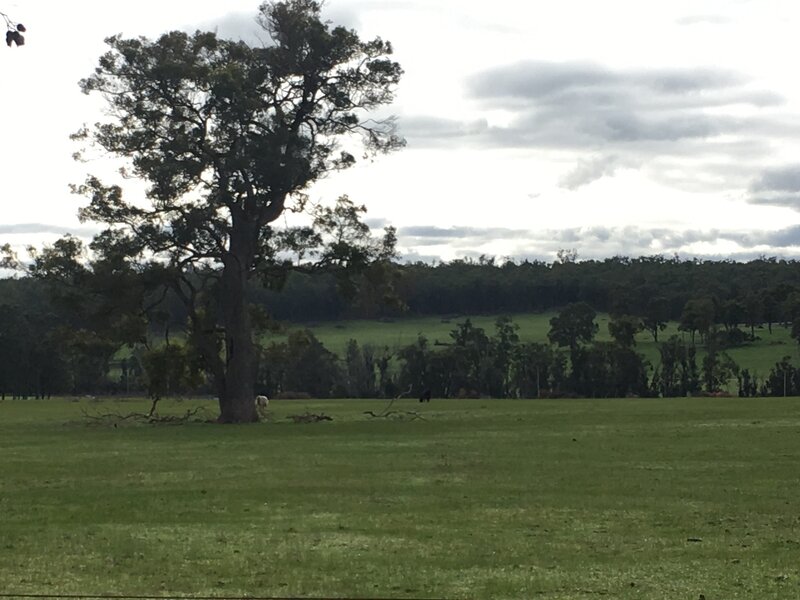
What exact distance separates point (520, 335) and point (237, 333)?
98.8 m

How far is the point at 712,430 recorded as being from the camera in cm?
3928

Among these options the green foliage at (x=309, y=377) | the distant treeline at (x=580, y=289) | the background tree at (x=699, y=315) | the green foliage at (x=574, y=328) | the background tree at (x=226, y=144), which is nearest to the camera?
the background tree at (x=226, y=144)

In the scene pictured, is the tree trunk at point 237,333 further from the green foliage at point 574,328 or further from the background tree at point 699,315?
the background tree at point 699,315

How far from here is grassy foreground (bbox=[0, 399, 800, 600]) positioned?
44.4ft

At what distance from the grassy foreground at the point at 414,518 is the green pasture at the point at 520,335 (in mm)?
94214

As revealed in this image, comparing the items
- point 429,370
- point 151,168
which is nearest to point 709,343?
point 429,370

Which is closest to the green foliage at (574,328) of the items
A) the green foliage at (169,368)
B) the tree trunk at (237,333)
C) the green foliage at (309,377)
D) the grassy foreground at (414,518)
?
the green foliage at (309,377)

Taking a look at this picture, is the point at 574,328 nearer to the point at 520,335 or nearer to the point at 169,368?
the point at 520,335

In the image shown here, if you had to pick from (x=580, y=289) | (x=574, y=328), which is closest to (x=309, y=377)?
(x=574, y=328)

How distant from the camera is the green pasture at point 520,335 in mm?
132750

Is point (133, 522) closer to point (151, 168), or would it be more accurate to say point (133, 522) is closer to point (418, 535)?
point (418, 535)

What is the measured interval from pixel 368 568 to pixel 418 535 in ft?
8.50

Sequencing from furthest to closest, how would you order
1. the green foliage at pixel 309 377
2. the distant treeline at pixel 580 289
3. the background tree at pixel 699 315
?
the distant treeline at pixel 580 289 < the background tree at pixel 699 315 < the green foliage at pixel 309 377

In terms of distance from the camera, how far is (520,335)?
150000 millimetres
